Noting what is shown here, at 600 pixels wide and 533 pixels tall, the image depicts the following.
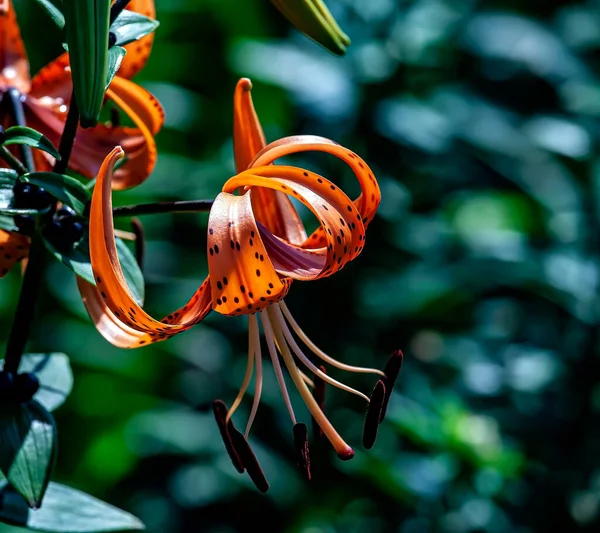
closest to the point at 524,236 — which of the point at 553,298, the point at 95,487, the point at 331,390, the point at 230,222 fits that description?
the point at 553,298

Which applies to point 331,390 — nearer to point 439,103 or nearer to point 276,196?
point 439,103

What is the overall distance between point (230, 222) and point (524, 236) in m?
1.70

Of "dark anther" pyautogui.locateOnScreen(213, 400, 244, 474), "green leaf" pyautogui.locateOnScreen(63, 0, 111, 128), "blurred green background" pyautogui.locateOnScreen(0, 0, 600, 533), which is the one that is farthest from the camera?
"blurred green background" pyautogui.locateOnScreen(0, 0, 600, 533)

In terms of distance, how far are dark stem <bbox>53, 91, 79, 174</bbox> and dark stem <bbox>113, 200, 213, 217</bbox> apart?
0.05 m

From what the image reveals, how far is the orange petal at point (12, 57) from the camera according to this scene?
2.92 ft

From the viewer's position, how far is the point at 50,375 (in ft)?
3.05

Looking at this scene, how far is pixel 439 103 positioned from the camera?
7.02ft

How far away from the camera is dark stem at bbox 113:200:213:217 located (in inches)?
26.5

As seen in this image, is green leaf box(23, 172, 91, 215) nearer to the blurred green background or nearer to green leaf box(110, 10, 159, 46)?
green leaf box(110, 10, 159, 46)

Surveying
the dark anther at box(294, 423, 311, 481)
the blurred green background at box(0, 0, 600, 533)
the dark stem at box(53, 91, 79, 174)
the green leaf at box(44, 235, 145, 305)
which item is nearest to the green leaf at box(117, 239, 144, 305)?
the green leaf at box(44, 235, 145, 305)

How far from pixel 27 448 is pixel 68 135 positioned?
0.26 m

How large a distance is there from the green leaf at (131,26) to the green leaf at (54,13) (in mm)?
51

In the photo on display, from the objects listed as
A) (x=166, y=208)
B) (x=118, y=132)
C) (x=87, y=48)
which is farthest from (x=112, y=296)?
(x=118, y=132)

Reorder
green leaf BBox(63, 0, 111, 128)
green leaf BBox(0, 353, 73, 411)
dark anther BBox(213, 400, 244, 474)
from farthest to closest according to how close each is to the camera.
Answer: green leaf BBox(0, 353, 73, 411) < dark anther BBox(213, 400, 244, 474) < green leaf BBox(63, 0, 111, 128)
